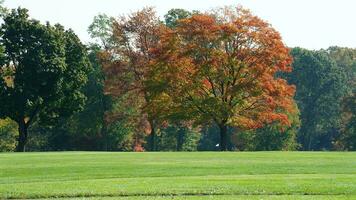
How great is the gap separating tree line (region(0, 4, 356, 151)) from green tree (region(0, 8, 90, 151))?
0.11m

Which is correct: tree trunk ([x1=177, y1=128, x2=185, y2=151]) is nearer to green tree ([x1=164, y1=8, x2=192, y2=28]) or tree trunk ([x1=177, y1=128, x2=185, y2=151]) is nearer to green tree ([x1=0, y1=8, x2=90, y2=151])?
green tree ([x1=164, y1=8, x2=192, y2=28])

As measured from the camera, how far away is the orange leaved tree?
5809 centimetres

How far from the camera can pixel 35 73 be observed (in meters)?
63.0

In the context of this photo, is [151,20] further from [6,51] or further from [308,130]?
[308,130]

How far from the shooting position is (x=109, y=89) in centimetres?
7112

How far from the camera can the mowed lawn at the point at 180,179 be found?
20.0 m

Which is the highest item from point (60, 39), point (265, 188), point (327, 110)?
point (60, 39)

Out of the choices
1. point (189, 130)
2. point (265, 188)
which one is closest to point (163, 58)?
point (189, 130)

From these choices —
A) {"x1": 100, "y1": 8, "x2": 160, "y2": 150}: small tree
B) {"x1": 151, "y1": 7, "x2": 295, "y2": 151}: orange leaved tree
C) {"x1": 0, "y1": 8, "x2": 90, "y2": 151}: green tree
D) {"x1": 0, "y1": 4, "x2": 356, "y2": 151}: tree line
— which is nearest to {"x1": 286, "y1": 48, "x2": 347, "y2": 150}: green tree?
{"x1": 0, "y1": 4, "x2": 356, "y2": 151}: tree line

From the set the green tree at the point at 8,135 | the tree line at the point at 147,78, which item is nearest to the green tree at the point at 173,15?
the tree line at the point at 147,78

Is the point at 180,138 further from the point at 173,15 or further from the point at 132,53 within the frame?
the point at 132,53

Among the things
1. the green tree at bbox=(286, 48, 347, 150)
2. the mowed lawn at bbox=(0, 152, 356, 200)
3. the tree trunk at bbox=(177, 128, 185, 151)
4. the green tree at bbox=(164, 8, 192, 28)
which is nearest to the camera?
the mowed lawn at bbox=(0, 152, 356, 200)

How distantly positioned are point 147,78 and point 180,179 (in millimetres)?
39031

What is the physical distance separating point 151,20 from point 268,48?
18.4 m
